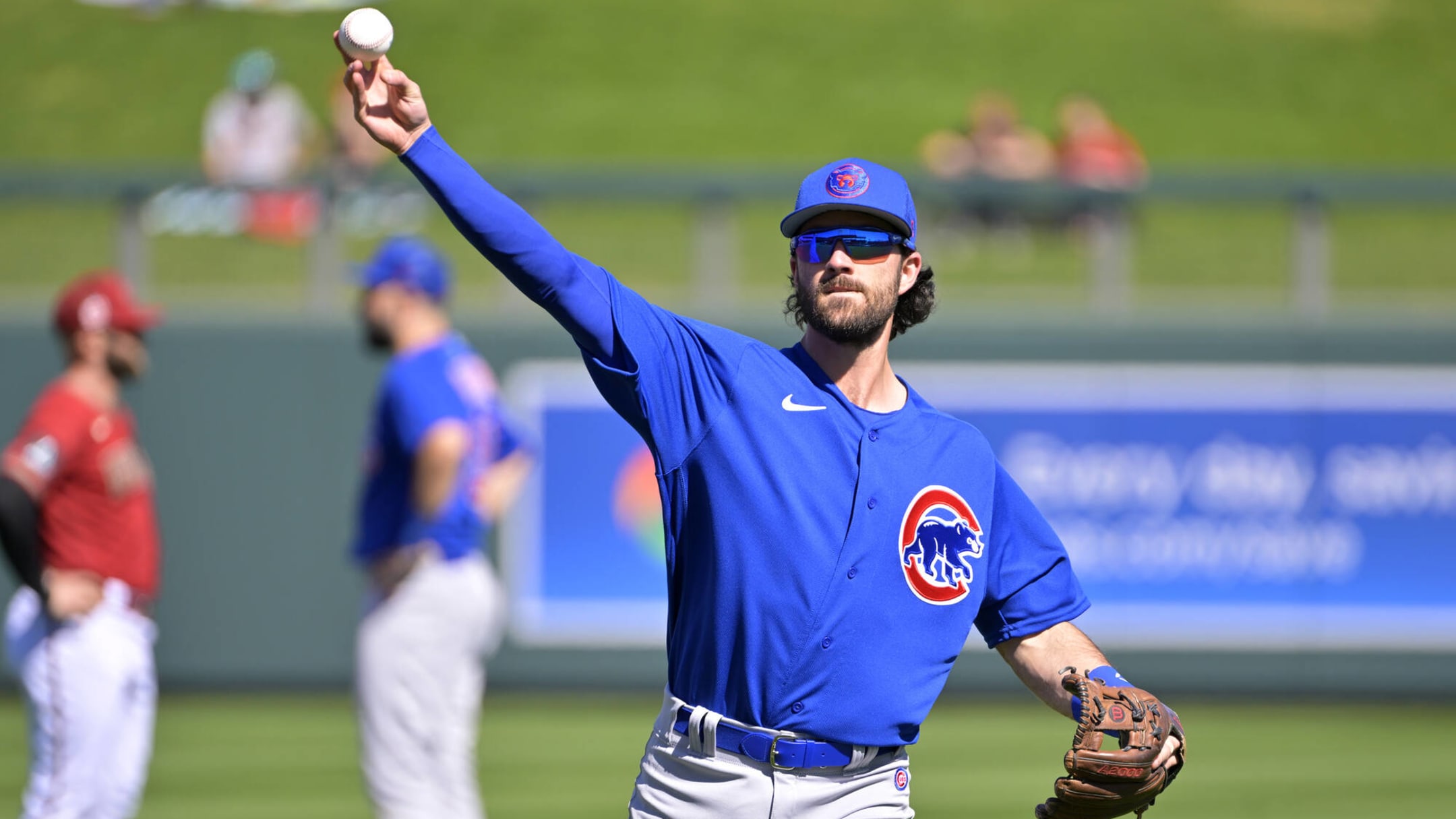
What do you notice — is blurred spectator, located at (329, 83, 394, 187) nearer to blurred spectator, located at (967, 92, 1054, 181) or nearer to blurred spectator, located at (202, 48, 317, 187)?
blurred spectator, located at (202, 48, 317, 187)

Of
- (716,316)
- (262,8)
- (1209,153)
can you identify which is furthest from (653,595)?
(262,8)

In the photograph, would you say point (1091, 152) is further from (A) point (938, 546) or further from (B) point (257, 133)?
(A) point (938, 546)

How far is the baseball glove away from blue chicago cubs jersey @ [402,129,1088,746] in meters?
0.33

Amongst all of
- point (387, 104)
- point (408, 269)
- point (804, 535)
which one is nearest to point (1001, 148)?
point (408, 269)

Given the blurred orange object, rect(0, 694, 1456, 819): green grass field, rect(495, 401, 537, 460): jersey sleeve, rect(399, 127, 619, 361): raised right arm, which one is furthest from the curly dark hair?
the blurred orange object

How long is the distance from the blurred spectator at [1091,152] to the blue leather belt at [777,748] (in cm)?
1054

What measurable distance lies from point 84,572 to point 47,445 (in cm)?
44

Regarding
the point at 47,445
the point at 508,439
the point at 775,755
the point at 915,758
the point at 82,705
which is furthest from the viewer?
the point at 915,758

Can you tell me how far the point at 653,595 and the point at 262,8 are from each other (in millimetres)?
24010

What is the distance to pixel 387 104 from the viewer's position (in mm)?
3646

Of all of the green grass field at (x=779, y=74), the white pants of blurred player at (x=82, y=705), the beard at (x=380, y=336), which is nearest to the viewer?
the white pants of blurred player at (x=82, y=705)

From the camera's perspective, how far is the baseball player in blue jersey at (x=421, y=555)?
20.9 feet

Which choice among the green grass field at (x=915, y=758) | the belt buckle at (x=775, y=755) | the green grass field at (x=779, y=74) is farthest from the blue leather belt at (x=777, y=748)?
the green grass field at (x=779, y=74)

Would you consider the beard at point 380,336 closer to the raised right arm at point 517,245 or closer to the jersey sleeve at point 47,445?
the jersey sleeve at point 47,445
